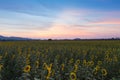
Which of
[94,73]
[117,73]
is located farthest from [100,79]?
[117,73]

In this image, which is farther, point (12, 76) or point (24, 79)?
point (12, 76)

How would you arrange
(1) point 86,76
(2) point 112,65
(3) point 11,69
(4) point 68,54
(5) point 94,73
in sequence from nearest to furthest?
(1) point 86,76 < (5) point 94,73 < (2) point 112,65 < (3) point 11,69 < (4) point 68,54

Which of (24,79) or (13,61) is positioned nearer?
(24,79)

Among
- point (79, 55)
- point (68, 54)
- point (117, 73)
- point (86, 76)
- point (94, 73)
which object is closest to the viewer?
point (86, 76)

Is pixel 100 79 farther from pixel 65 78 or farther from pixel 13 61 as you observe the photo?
pixel 13 61

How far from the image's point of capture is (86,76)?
8.25 metres

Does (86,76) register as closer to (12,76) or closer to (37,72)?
(37,72)

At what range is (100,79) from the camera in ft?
29.3

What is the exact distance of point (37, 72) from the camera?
8688mm

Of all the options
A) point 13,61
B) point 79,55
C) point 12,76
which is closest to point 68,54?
point 79,55

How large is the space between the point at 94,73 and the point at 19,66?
13.4 ft

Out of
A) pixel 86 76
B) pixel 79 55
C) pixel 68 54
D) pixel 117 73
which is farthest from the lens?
pixel 68 54

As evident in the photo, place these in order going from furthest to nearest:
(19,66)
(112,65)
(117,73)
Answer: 1. (19,66)
2. (112,65)
3. (117,73)

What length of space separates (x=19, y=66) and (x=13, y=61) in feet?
8.81
